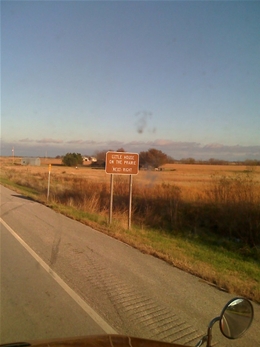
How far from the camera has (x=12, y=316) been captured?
4.99 metres

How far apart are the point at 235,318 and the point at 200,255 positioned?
757cm

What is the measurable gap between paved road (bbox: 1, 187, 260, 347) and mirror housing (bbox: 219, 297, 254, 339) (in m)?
1.78

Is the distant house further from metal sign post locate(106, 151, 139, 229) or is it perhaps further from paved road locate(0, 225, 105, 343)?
paved road locate(0, 225, 105, 343)

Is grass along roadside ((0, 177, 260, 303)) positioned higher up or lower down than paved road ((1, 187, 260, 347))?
lower down

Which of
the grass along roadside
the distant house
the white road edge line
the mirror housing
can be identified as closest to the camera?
the mirror housing

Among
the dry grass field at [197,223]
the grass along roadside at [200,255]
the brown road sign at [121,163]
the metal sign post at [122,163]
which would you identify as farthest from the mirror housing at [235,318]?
the brown road sign at [121,163]

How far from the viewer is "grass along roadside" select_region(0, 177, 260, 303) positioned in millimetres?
7168

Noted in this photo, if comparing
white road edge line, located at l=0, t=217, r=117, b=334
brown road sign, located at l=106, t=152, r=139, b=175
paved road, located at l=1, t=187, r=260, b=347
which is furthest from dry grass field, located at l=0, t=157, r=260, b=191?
white road edge line, located at l=0, t=217, r=117, b=334

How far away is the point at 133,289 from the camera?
6328 mm

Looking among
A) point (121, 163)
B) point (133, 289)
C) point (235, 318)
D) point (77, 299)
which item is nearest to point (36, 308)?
point (77, 299)

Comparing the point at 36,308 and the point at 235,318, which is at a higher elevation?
the point at 235,318

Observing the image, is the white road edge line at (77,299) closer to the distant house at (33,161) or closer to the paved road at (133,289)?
the paved road at (133,289)

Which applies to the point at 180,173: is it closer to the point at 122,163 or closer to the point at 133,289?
the point at 122,163

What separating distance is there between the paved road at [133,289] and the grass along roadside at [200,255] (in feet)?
1.13
